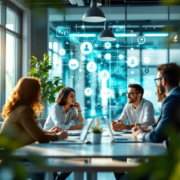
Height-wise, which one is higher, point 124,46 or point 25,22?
point 25,22

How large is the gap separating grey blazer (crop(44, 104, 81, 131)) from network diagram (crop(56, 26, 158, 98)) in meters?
3.17

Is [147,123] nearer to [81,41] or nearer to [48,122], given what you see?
[48,122]

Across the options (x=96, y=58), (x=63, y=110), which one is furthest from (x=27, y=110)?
(x=96, y=58)

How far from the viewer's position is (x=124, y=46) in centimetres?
691

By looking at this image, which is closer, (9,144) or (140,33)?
(9,144)

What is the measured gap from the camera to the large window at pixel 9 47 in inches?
232

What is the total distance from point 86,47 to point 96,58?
0.42 metres

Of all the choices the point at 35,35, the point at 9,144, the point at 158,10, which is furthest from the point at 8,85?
the point at 9,144

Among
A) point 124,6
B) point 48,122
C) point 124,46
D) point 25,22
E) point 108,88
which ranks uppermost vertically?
point 124,6

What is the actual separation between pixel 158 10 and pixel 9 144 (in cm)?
715

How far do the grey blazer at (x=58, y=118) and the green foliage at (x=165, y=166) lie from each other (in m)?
3.04

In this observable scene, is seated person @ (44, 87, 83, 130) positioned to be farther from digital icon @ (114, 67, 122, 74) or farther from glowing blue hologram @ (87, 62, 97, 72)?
digital icon @ (114, 67, 122, 74)

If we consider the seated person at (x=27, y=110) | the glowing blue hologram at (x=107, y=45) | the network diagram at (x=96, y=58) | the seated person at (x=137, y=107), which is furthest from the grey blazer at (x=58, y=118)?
the glowing blue hologram at (x=107, y=45)

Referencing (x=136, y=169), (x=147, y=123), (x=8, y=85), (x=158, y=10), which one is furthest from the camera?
(x=158, y=10)
